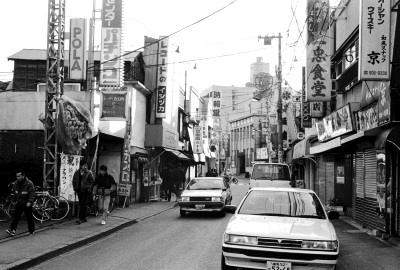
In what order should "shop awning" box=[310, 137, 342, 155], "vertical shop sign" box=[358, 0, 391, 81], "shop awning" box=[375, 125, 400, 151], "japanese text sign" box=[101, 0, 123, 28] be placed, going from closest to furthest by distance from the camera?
"shop awning" box=[375, 125, 400, 151], "vertical shop sign" box=[358, 0, 391, 81], "shop awning" box=[310, 137, 342, 155], "japanese text sign" box=[101, 0, 123, 28]

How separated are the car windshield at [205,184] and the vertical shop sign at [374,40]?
31.9 feet

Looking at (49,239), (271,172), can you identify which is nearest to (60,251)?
(49,239)

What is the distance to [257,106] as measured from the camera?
97.5 metres

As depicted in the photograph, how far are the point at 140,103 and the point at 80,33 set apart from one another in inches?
333

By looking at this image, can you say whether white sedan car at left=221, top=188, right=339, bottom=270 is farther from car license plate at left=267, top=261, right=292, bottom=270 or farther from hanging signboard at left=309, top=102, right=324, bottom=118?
hanging signboard at left=309, top=102, right=324, bottom=118

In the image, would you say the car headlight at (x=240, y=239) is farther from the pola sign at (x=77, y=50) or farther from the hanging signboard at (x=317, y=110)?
the hanging signboard at (x=317, y=110)

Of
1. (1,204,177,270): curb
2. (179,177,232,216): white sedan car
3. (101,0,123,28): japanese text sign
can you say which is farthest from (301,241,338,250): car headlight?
(101,0,123,28): japanese text sign

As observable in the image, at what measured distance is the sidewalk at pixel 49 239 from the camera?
351 inches

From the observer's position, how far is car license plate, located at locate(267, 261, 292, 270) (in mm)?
6859

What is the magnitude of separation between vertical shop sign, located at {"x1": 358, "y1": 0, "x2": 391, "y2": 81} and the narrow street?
4.02 metres

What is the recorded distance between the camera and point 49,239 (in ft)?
37.1

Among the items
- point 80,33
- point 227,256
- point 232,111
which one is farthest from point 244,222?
point 232,111

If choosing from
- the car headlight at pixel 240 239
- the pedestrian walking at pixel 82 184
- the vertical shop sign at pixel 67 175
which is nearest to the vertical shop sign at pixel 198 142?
the vertical shop sign at pixel 67 175

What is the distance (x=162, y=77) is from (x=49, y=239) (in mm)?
16349
